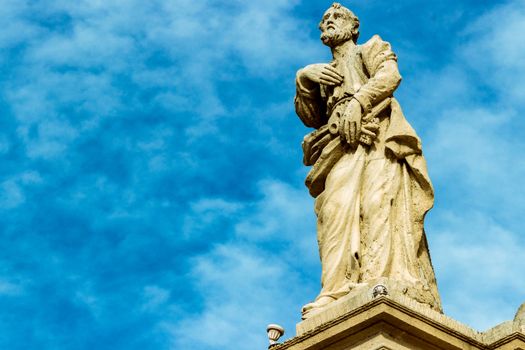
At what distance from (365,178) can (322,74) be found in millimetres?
1572

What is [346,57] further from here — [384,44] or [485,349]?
[485,349]

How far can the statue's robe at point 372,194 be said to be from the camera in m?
12.6

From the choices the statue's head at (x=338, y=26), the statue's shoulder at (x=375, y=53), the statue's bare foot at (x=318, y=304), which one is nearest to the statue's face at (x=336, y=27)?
the statue's head at (x=338, y=26)

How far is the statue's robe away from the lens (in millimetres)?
12562

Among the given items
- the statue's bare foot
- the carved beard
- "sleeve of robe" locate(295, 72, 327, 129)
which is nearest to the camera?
the statue's bare foot

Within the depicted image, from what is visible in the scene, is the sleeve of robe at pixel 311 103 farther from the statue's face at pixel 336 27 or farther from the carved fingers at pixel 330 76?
the statue's face at pixel 336 27

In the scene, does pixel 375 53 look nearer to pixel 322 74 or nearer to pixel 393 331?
pixel 322 74

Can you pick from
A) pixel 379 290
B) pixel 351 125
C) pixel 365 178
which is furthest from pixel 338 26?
pixel 379 290

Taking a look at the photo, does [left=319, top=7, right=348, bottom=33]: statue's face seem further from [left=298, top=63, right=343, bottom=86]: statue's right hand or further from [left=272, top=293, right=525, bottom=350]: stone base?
[left=272, top=293, right=525, bottom=350]: stone base

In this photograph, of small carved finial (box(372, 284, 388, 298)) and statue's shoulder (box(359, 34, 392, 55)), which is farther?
statue's shoulder (box(359, 34, 392, 55))

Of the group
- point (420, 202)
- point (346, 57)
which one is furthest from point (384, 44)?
point (420, 202)

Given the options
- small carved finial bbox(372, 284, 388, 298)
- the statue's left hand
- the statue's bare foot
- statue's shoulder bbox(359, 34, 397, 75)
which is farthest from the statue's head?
small carved finial bbox(372, 284, 388, 298)

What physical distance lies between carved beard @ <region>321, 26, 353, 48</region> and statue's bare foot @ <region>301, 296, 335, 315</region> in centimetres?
362

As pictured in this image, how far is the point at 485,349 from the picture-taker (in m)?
11.6
